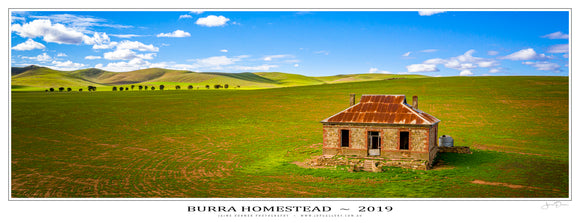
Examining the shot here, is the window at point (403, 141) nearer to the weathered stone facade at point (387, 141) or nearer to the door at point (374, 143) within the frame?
the weathered stone facade at point (387, 141)

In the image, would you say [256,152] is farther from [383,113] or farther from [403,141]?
[403,141]

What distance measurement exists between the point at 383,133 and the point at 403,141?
171 cm

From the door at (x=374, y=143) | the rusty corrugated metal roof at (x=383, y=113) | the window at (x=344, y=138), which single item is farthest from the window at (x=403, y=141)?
the window at (x=344, y=138)

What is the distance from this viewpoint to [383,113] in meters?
23.5

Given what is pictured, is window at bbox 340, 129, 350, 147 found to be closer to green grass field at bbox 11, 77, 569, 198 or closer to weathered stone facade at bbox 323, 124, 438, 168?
weathered stone facade at bbox 323, 124, 438, 168

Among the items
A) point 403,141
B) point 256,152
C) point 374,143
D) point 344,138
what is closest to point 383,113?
point 374,143

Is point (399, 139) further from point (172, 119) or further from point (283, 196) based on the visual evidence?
point (172, 119)

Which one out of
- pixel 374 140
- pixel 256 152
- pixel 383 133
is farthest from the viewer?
pixel 256 152

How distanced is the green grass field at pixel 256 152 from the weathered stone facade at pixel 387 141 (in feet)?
5.08

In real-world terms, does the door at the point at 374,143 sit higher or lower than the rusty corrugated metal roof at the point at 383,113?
lower

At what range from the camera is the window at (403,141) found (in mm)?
23103

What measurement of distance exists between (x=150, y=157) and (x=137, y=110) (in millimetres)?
32140

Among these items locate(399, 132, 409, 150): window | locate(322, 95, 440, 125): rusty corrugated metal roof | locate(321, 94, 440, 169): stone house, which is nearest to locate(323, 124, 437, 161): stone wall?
locate(321, 94, 440, 169): stone house

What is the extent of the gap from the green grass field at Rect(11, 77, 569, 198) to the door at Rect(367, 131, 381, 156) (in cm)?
256
